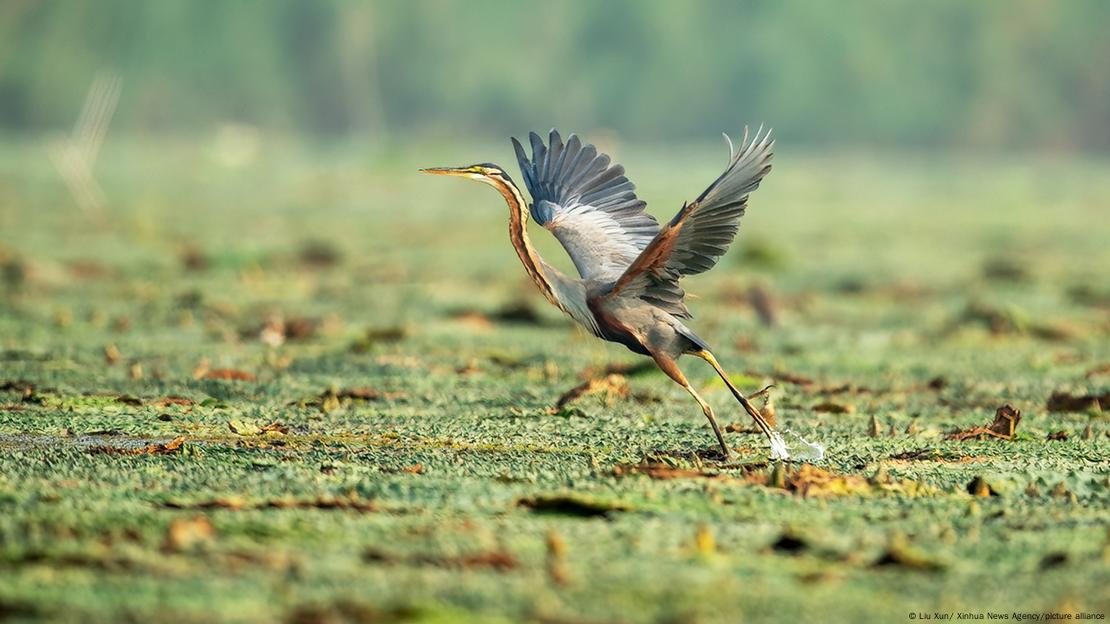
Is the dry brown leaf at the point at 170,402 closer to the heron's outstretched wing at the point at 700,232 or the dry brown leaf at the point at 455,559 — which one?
the heron's outstretched wing at the point at 700,232

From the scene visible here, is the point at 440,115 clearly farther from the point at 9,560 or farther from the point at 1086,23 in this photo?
the point at 9,560

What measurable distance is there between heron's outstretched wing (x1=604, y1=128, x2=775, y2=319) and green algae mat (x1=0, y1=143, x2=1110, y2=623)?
21.2 inches

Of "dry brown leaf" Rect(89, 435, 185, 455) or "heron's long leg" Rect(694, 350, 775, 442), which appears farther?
"heron's long leg" Rect(694, 350, 775, 442)

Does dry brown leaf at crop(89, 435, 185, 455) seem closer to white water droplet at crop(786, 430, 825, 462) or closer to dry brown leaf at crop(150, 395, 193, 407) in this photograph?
dry brown leaf at crop(150, 395, 193, 407)

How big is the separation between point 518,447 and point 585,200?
1.16 metres

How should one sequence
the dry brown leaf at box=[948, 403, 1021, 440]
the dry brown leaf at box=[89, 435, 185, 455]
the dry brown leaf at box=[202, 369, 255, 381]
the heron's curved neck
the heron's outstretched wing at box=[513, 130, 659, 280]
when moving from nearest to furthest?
the dry brown leaf at box=[89, 435, 185, 455]
the heron's curved neck
the dry brown leaf at box=[948, 403, 1021, 440]
the heron's outstretched wing at box=[513, 130, 659, 280]
the dry brown leaf at box=[202, 369, 255, 381]

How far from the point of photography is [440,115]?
40.0 meters

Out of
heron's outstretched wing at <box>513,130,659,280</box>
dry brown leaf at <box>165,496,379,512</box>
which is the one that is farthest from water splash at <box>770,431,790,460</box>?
dry brown leaf at <box>165,496,379,512</box>

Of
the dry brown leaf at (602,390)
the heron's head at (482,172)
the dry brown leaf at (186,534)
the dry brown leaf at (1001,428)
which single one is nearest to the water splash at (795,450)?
the dry brown leaf at (1001,428)

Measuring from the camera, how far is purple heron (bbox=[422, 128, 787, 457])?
17.3ft

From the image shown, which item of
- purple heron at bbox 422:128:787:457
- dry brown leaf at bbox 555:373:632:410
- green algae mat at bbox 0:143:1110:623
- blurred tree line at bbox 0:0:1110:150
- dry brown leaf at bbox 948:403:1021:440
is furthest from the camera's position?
blurred tree line at bbox 0:0:1110:150

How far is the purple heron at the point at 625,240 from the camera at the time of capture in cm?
527

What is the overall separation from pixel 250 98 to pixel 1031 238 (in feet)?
84.3

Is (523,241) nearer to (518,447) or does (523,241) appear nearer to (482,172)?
(482,172)
